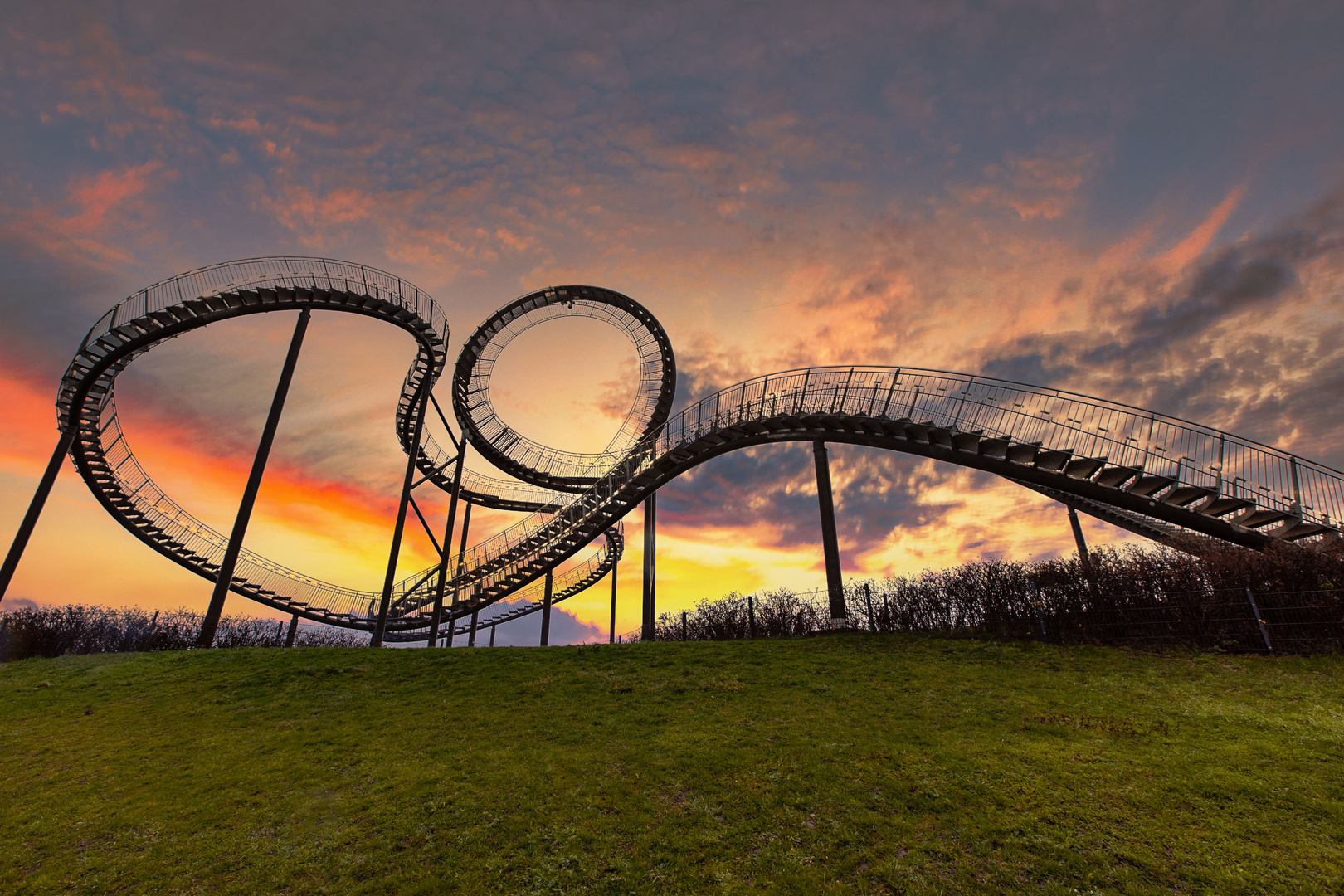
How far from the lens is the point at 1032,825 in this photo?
6.00 meters

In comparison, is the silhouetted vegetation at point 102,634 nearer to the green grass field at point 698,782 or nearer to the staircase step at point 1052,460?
the green grass field at point 698,782

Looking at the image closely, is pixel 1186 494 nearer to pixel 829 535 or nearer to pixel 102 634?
pixel 829 535

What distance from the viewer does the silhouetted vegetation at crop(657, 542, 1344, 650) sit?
39.2 ft

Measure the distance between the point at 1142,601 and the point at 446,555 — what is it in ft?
78.6

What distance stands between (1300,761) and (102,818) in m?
14.3

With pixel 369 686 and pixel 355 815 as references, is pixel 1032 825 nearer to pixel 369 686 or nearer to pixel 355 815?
pixel 355 815

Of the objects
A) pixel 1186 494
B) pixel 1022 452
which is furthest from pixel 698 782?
pixel 1186 494

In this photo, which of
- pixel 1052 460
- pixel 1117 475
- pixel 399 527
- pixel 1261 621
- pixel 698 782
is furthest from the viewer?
pixel 399 527

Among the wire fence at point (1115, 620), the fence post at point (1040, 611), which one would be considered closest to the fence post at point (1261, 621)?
the wire fence at point (1115, 620)

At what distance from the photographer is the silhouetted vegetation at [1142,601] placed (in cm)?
1194

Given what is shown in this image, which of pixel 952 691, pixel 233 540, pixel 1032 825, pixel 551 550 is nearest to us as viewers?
pixel 1032 825

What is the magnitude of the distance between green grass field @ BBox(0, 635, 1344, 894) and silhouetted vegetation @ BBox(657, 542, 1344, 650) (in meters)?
1.18

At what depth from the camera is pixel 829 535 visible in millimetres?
18125

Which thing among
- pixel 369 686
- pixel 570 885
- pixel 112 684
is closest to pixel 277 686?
pixel 369 686
